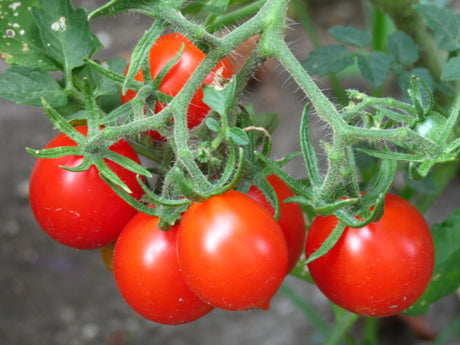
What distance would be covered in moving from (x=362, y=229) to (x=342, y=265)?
1.8 inches

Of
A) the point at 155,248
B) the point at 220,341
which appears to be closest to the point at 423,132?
the point at 155,248

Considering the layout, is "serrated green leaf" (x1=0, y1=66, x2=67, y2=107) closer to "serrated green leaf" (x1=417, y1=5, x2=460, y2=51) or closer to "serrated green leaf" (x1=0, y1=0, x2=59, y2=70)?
"serrated green leaf" (x1=0, y1=0, x2=59, y2=70)

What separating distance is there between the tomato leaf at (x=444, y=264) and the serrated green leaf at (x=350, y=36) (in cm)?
33

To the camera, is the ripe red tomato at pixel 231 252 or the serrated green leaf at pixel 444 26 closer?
the ripe red tomato at pixel 231 252

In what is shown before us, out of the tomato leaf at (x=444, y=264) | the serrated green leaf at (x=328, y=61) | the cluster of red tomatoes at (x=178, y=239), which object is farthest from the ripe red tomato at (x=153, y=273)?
the tomato leaf at (x=444, y=264)

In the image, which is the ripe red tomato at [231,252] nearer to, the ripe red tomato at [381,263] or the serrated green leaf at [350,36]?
the ripe red tomato at [381,263]

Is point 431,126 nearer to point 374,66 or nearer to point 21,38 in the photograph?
point 374,66

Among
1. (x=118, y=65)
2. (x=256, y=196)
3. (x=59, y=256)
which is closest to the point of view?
(x=256, y=196)

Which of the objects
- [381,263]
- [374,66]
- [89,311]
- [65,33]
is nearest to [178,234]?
[381,263]

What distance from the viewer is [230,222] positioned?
59 cm

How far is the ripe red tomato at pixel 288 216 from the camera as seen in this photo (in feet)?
2.31

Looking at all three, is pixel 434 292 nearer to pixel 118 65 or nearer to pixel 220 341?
pixel 118 65

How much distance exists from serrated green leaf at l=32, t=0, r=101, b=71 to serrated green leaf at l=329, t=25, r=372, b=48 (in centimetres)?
40

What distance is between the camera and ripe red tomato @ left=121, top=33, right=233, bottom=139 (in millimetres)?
715
